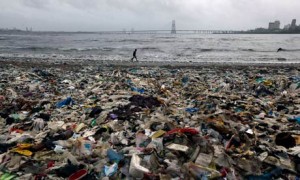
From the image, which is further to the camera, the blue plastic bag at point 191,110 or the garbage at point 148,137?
the blue plastic bag at point 191,110

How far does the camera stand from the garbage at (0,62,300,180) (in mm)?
4602

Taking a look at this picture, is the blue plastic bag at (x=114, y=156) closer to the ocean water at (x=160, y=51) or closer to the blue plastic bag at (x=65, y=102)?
the blue plastic bag at (x=65, y=102)

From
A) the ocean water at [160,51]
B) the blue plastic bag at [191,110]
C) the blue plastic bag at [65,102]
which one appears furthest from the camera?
the ocean water at [160,51]

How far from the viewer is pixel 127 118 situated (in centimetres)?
698

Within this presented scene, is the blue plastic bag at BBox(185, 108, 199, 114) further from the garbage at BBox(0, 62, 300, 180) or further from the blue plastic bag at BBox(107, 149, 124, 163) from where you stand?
the blue plastic bag at BBox(107, 149, 124, 163)

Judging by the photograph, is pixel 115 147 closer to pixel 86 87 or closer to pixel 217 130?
pixel 217 130

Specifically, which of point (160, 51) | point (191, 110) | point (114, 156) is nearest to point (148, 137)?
point (114, 156)

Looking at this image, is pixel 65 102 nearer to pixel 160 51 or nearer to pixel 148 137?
pixel 148 137

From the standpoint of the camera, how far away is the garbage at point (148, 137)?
4602mm

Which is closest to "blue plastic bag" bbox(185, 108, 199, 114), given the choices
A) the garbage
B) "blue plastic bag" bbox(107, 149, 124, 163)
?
the garbage

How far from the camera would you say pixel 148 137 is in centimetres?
561

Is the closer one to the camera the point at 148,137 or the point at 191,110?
the point at 148,137

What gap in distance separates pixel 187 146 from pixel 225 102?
4.11m

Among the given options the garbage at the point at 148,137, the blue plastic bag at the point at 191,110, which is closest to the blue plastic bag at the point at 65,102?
the garbage at the point at 148,137
